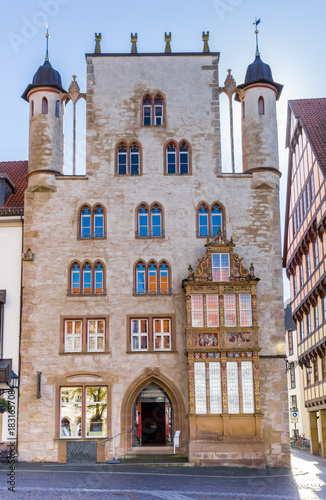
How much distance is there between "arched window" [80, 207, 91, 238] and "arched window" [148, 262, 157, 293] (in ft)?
9.94

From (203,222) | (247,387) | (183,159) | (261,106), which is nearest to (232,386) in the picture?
(247,387)

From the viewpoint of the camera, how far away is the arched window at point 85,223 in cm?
3262

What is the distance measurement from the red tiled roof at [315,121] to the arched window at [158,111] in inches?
344

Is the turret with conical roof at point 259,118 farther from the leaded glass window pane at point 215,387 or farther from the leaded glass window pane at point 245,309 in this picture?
the leaded glass window pane at point 215,387

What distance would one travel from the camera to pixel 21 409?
30.9 meters

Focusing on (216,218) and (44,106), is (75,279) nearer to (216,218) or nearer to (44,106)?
(216,218)

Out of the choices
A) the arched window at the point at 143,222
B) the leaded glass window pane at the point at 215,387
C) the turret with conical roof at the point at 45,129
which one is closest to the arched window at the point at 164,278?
the arched window at the point at 143,222

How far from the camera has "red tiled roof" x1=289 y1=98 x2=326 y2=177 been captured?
1523 inches

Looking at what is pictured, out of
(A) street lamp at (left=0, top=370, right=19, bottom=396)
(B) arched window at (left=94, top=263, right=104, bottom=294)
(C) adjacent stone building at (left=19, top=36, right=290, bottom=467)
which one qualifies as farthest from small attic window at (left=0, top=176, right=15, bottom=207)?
(A) street lamp at (left=0, top=370, right=19, bottom=396)

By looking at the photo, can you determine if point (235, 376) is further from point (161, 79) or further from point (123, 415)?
point (161, 79)

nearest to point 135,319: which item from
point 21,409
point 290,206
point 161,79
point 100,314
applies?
point 100,314

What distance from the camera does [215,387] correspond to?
98.2ft

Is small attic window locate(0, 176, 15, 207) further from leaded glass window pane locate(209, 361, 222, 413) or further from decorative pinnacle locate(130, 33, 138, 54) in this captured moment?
leaded glass window pane locate(209, 361, 222, 413)

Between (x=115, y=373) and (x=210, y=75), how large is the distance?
14052 millimetres
